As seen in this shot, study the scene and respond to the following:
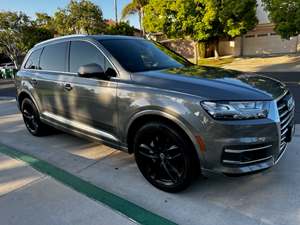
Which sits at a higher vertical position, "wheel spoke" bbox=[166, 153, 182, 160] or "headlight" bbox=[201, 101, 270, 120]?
"headlight" bbox=[201, 101, 270, 120]

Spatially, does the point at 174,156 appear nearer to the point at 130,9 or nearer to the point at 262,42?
the point at 262,42

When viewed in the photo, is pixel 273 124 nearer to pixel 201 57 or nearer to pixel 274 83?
pixel 274 83

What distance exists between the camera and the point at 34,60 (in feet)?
18.0

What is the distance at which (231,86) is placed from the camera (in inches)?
119

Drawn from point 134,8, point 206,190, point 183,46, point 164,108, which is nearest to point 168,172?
point 206,190

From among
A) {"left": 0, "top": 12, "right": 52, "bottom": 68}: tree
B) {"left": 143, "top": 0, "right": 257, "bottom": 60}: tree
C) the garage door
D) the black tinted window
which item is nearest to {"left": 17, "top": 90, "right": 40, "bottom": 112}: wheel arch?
the black tinted window

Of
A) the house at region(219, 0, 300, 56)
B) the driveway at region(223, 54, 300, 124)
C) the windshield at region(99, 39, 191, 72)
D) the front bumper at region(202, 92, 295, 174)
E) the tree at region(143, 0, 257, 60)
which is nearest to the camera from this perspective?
the front bumper at region(202, 92, 295, 174)

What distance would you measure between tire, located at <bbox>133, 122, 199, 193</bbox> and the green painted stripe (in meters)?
0.45

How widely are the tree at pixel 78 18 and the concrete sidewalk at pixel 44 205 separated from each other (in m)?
27.0

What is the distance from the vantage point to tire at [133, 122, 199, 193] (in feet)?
10.0

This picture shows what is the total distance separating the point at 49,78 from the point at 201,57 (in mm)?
27329

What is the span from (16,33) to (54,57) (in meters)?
28.1

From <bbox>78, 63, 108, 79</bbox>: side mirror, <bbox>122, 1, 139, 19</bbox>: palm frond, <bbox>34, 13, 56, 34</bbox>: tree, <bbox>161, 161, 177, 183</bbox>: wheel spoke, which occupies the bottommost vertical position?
<bbox>161, 161, 177, 183</bbox>: wheel spoke

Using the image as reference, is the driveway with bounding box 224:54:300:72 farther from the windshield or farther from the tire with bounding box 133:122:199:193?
the tire with bounding box 133:122:199:193
